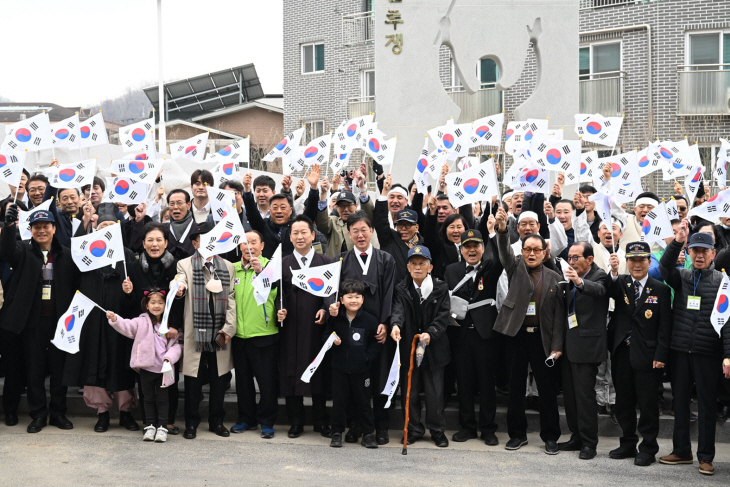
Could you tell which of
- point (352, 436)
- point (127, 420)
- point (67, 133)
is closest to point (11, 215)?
point (127, 420)

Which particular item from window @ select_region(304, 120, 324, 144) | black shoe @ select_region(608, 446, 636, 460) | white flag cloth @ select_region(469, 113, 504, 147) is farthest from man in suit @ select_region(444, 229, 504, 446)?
window @ select_region(304, 120, 324, 144)

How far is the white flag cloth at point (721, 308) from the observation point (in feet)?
22.6

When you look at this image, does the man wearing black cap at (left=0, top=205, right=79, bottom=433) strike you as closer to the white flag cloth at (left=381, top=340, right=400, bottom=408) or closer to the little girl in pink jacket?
the little girl in pink jacket

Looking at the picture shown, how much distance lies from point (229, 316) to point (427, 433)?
227cm

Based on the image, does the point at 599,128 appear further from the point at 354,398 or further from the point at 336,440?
the point at 336,440

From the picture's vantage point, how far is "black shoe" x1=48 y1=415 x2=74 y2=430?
8219mm

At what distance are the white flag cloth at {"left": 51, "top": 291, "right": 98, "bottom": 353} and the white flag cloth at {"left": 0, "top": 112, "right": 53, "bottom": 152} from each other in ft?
8.95

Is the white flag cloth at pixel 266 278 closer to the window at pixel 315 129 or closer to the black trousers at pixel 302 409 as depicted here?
the black trousers at pixel 302 409

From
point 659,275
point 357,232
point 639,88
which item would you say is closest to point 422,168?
point 357,232

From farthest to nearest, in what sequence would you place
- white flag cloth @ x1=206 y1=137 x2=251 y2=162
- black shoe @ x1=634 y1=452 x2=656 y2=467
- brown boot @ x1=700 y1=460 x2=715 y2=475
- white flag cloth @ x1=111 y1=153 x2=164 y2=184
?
1. white flag cloth @ x1=206 y1=137 x2=251 y2=162
2. white flag cloth @ x1=111 y1=153 x2=164 y2=184
3. black shoe @ x1=634 y1=452 x2=656 y2=467
4. brown boot @ x1=700 y1=460 x2=715 y2=475

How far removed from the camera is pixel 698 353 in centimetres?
713

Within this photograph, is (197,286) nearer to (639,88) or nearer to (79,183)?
(79,183)

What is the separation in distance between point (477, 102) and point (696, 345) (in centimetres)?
1754

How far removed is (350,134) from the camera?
10961mm
